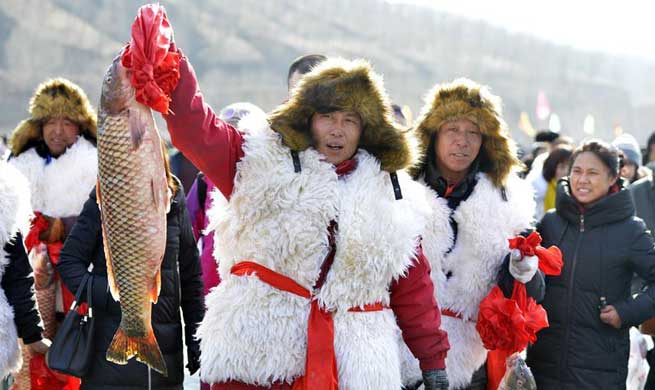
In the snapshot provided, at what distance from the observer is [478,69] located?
51.3 m

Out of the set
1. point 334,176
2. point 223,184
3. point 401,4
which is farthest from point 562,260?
point 401,4

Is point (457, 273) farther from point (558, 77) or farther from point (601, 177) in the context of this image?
point (558, 77)

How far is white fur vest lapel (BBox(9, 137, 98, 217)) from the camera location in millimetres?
5145

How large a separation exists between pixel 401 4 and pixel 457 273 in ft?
190

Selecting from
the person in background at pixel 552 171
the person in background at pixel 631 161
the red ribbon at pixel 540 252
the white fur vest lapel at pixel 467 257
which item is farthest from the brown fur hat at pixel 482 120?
the person in background at pixel 552 171

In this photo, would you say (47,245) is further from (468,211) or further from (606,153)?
(606,153)

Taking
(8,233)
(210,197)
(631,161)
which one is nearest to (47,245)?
(210,197)

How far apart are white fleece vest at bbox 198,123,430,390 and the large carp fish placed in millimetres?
381

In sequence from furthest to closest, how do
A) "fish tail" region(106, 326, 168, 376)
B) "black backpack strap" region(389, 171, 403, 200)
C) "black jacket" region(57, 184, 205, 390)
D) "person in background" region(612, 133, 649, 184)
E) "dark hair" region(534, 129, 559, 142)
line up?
"dark hair" region(534, 129, 559, 142) < "person in background" region(612, 133, 649, 184) < "black jacket" region(57, 184, 205, 390) < "black backpack strap" region(389, 171, 403, 200) < "fish tail" region(106, 326, 168, 376)

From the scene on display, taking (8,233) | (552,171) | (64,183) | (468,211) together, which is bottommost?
(8,233)

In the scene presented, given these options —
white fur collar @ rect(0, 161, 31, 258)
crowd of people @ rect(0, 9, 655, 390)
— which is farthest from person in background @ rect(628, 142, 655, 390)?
white fur collar @ rect(0, 161, 31, 258)

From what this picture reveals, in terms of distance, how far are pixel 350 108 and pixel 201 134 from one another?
0.61 meters

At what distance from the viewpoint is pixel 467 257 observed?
4102mm

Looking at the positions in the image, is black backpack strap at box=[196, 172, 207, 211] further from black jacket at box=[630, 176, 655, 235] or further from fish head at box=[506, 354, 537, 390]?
black jacket at box=[630, 176, 655, 235]
